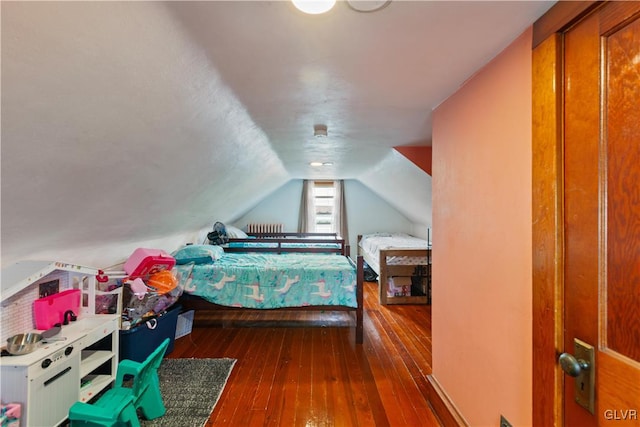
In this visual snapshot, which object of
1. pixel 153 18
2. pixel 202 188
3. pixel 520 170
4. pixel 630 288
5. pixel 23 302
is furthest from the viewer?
pixel 202 188

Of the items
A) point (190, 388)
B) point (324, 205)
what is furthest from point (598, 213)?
point (324, 205)

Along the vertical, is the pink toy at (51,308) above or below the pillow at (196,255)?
below

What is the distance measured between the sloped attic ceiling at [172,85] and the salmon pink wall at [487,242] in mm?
182

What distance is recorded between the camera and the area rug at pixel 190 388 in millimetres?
1781

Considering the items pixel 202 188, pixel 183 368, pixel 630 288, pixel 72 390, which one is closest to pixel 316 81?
pixel 630 288

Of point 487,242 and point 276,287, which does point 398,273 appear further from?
point 487,242

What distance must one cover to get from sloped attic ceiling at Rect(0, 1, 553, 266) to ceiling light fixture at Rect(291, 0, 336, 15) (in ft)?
0.16

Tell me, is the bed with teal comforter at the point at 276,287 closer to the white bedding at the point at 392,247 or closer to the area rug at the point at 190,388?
the area rug at the point at 190,388

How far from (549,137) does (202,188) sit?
2575mm

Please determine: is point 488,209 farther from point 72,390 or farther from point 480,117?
point 72,390

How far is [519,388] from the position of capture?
1.17 meters

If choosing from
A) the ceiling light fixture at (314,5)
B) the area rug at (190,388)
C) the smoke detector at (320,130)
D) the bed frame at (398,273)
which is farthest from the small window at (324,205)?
the ceiling light fixture at (314,5)

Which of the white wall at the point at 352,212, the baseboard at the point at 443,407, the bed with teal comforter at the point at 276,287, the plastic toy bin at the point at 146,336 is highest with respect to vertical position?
the white wall at the point at 352,212

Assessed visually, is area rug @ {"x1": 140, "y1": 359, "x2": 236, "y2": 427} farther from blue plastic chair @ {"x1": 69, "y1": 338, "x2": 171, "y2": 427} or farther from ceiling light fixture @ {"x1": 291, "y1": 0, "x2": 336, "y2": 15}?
ceiling light fixture @ {"x1": 291, "y1": 0, "x2": 336, "y2": 15}
